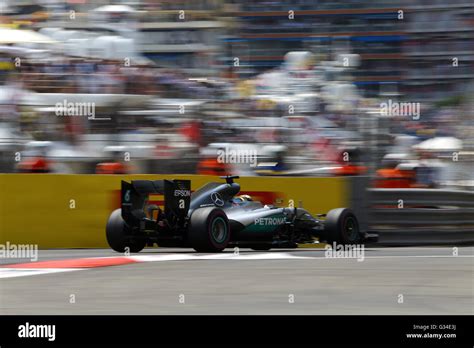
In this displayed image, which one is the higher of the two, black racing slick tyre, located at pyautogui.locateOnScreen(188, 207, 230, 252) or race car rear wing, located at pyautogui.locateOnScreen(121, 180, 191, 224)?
race car rear wing, located at pyautogui.locateOnScreen(121, 180, 191, 224)

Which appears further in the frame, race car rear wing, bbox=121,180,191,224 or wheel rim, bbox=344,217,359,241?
wheel rim, bbox=344,217,359,241

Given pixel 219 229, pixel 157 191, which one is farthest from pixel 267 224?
pixel 157 191

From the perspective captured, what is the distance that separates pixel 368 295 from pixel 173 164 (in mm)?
7616

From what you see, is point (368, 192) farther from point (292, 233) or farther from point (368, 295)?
point (368, 295)

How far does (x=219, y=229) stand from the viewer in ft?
39.4

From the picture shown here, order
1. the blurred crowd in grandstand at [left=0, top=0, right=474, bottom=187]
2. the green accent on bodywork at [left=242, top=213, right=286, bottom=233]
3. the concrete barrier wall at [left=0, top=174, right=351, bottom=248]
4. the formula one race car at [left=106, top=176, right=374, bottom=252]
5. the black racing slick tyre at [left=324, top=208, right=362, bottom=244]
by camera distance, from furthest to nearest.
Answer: the blurred crowd in grandstand at [left=0, top=0, right=474, bottom=187] < the concrete barrier wall at [left=0, top=174, right=351, bottom=248] < the black racing slick tyre at [left=324, top=208, right=362, bottom=244] < the green accent on bodywork at [left=242, top=213, right=286, bottom=233] < the formula one race car at [left=106, top=176, right=374, bottom=252]

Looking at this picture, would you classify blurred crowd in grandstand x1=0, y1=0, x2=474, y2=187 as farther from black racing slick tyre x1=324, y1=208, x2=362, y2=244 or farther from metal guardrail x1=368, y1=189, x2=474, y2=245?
black racing slick tyre x1=324, y1=208, x2=362, y2=244

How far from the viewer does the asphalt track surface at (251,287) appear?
634cm

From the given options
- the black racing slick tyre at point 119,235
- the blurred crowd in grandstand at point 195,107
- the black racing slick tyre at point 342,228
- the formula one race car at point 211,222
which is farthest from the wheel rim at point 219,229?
the blurred crowd in grandstand at point 195,107

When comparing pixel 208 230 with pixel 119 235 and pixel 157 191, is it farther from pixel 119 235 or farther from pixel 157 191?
pixel 119 235

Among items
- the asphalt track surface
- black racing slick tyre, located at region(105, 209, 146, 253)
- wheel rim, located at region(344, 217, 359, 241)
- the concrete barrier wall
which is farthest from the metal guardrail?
black racing slick tyre, located at region(105, 209, 146, 253)

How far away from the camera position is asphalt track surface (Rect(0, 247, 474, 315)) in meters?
6.34

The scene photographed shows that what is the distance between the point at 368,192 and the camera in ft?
47.5
